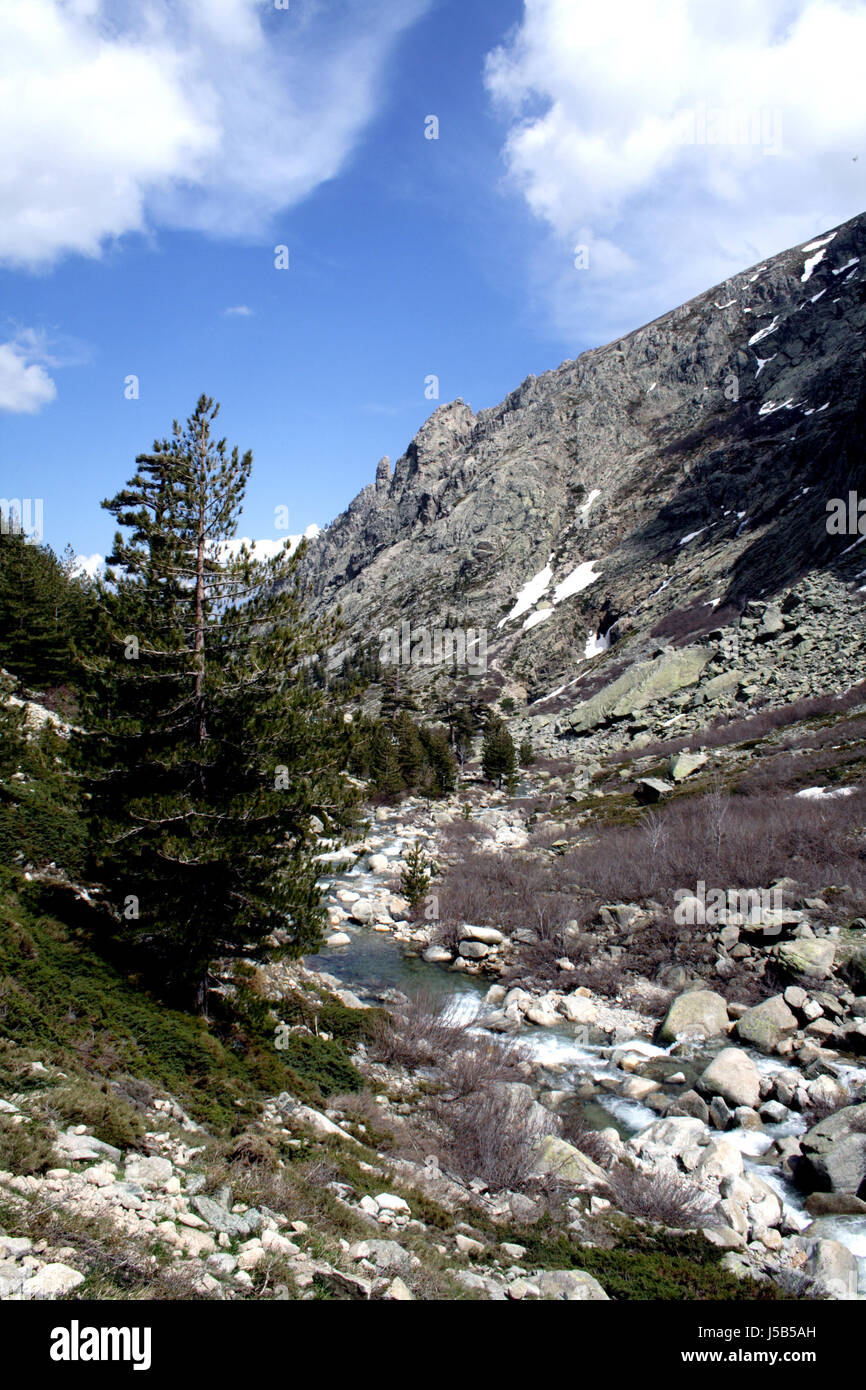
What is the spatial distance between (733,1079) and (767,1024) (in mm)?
2439

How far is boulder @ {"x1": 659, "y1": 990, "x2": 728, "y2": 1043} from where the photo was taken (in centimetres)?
1359

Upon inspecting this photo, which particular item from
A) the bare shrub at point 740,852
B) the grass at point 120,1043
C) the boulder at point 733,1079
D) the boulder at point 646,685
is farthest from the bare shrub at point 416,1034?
the boulder at point 646,685

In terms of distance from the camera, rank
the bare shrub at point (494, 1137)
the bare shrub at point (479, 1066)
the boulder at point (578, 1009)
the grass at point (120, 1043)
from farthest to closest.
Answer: the boulder at point (578, 1009) → the bare shrub at point (479, 1066) → the bare shrub at point (494, 1137) → the grass at point (120, 1043)

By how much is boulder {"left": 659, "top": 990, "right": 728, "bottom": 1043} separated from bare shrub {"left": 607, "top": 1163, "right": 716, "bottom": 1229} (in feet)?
16.7

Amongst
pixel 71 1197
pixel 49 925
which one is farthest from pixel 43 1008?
pixel 71 1197

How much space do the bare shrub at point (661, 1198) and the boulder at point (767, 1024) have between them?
16.2ft

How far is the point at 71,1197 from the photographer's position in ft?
15.6

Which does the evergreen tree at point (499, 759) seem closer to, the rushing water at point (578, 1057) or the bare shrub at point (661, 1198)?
the rushing water at point (578, 1057)

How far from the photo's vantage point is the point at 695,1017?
45.3 ft

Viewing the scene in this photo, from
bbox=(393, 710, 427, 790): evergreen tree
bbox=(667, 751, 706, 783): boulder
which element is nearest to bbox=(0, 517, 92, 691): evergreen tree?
bbox=(393, 710, 427, 790): evergreen tree

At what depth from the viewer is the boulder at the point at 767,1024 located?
41.5 ft

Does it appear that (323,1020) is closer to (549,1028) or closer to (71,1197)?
(549,1028)

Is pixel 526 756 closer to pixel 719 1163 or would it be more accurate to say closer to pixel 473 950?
pixel 473 950
